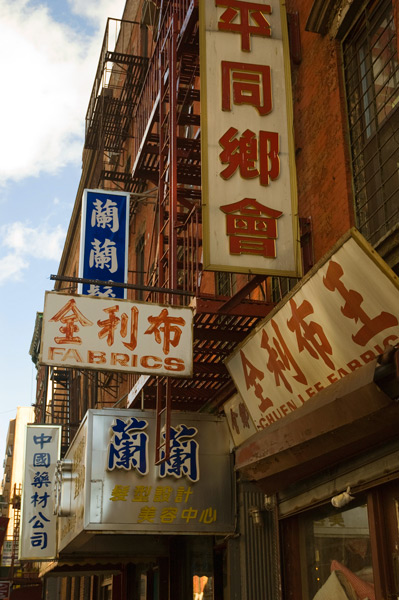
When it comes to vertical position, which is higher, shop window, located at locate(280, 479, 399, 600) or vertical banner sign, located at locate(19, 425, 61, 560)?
vertical banner sign, located at locate(19, 425, 61, 560)

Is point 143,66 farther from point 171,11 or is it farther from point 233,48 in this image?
point 233,48

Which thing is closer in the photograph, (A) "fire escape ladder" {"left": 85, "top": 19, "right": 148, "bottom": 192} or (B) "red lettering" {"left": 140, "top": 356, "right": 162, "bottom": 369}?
(B) "red lettering" {"left": 140, "top": 356, "right": 162, "bottom": 369}

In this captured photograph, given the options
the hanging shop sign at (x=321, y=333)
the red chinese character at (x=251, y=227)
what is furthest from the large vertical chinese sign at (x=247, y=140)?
the hanging shop sign at (x=321, y=333)

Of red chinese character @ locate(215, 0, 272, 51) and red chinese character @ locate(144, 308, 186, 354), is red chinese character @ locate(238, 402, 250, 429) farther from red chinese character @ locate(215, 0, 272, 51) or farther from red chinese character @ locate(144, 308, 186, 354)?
red chinese character @ locate(215, 0, 272, 51)

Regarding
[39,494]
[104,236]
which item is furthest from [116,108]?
[39,494]

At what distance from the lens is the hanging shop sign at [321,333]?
676 centimetres

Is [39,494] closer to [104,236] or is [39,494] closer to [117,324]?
[104,236]

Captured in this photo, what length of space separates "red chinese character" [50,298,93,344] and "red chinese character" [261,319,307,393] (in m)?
1.97

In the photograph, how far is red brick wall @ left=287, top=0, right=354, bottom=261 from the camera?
362 inches

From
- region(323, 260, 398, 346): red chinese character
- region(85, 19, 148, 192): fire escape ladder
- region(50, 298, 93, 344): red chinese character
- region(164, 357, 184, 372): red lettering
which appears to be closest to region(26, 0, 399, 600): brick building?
region(323, 260, 398, 346): red chinese character

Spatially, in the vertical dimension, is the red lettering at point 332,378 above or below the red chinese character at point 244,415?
below

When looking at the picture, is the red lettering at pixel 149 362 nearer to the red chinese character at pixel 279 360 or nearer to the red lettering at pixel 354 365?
the red chinese character at pixel 279 360

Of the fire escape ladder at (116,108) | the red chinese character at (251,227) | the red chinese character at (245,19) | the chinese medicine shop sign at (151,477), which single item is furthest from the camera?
the fire escape ladder at (116,108)

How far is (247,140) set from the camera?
9.45m
